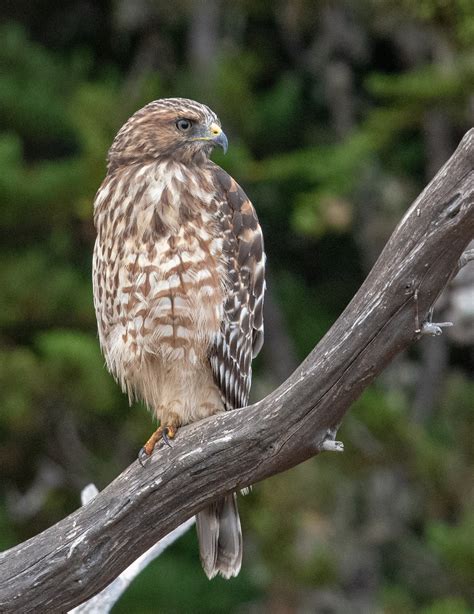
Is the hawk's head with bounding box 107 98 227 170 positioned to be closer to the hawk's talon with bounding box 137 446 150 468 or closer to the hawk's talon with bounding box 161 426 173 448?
the hawk's talon with bounding box 161 426 173 448

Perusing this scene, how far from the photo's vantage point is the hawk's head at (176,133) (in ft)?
15.8

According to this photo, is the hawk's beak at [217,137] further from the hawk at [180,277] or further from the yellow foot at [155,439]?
the yellow foot at [155,439]

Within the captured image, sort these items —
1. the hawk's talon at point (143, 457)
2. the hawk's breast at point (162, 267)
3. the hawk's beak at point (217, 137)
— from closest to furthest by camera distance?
the hawk's talon at point (143, 457), the hawk's breast at point (162, 267), the hawk's beak at point (217, 137)

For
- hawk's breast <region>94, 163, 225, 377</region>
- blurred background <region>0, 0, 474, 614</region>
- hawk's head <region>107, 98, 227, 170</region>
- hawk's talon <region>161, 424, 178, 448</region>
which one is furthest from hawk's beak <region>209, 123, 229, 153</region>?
blurred background <region>0, 0, 474, 614</region>

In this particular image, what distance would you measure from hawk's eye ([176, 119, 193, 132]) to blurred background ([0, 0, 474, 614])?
2.34 m

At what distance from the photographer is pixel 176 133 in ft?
15.9

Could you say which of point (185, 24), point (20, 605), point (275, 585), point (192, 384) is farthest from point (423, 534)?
point (20, 605)

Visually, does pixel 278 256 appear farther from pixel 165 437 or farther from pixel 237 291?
pixel 165 437

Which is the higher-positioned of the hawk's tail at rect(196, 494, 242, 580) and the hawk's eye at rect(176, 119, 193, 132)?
the hawk's eye at rect(176, 119, 193, 132)

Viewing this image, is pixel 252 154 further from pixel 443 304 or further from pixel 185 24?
pixel 443 304

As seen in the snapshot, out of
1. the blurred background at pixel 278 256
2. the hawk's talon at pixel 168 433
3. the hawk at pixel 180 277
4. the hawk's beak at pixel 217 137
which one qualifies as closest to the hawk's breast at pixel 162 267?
the hawk at pixel 180 277

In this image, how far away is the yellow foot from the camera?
170 inches

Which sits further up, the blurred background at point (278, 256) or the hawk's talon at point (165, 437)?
the hawk's talon at point (165, 437)

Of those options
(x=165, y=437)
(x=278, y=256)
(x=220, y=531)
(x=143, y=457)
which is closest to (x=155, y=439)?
(x=165, y=437)
